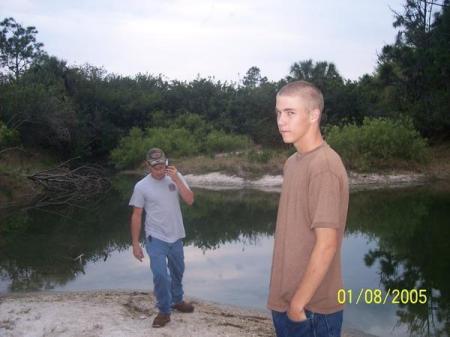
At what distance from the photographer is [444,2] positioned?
3188cm

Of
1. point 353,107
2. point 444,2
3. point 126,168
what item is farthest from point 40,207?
point 444,2

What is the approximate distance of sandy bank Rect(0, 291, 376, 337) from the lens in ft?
17.3

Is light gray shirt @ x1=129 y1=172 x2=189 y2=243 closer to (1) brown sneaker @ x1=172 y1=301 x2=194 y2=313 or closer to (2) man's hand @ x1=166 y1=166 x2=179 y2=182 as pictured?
(2) man's hand @ x1=166 y1=166 x2=179 y2=182

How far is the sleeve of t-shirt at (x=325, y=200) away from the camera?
86.2 inches

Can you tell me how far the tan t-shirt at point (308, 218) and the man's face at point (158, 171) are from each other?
9.82 feet

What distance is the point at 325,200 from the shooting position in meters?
2.20

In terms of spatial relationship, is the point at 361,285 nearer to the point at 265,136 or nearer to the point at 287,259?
the point at 287,259

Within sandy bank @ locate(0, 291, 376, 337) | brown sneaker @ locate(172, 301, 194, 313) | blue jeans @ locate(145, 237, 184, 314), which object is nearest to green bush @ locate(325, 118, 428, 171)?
sandy bank @ locate(0, 291, 376, 337)

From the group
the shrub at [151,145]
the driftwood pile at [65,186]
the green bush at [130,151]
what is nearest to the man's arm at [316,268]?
the driftwood pile at [65,186]

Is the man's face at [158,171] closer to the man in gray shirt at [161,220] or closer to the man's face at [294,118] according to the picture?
the man in gray shirt at [161,220]

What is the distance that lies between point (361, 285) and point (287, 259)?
242 inches

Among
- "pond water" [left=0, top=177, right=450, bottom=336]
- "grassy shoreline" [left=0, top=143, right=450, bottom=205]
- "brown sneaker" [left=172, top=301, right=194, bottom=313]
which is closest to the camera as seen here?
"brown sneaker" [left=172, top=301, right=194, bottom=313]

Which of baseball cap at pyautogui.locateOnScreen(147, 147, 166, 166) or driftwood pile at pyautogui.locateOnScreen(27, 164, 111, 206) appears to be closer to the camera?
baseball cap at pyautogui.locateOnScreen(147, 147, 166, 166)

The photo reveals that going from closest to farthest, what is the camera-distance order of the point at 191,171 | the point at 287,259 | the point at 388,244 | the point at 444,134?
1. the point at 287,259
2. the point at 388,244
3. the point at 191,171
4. the point at 444,134
